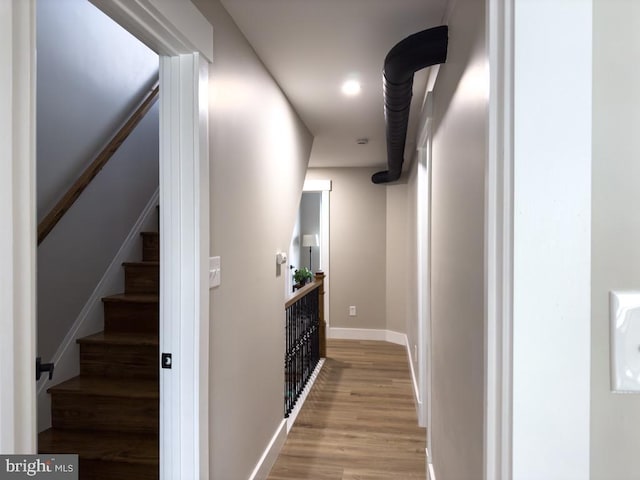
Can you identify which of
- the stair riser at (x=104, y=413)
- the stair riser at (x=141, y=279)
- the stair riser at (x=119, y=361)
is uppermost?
the stair riser at (x=141, y=279)

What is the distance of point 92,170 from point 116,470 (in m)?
1.80

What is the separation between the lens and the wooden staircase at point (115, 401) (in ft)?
6.44

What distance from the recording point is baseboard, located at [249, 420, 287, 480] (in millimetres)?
2338

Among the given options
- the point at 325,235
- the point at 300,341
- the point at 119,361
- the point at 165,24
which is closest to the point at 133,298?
the point at 119,361

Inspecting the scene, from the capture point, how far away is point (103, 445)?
2.06m

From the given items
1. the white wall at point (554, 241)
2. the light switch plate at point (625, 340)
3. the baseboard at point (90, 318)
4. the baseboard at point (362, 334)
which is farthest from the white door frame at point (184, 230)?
the baseboard at point (362, 334)

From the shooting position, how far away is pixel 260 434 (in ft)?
7.93

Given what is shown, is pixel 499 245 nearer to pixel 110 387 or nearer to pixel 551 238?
pixel 551 238

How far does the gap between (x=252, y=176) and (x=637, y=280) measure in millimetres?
1960

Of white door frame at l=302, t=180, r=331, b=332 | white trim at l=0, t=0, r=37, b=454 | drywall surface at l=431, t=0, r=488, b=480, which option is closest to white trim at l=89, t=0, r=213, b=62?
white trim at l=0, t=0, r=37, b=454

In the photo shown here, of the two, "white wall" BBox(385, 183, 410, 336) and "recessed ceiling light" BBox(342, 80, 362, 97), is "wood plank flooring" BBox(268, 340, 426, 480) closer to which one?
"white wall" BBox(385, 183, 410, 336)

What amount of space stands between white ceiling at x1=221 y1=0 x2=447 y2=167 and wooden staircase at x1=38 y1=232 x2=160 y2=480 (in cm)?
170

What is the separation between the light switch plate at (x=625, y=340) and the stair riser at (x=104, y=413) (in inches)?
84.3

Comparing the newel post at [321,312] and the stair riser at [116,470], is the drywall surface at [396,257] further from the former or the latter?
the stair riser at [116,470]
